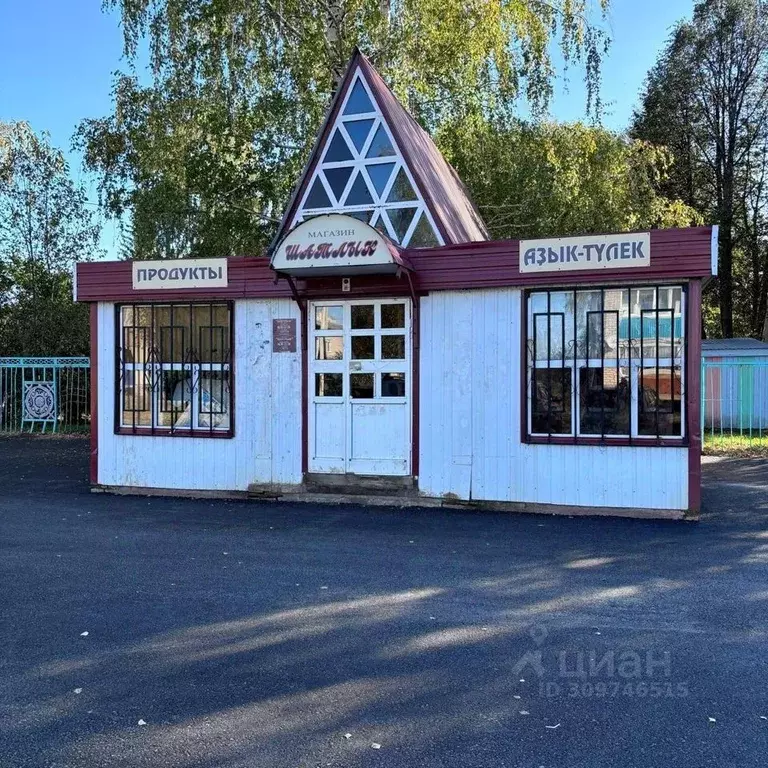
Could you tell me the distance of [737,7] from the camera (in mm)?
31734

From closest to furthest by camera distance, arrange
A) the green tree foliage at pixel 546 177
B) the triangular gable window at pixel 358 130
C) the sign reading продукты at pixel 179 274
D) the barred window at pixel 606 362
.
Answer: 1. the barred window at pixel 606 362
2. the sign reading продукты at pixel 179 274
3. the triangular gable window at pixel 358 130
4. the green tree foliage at pixel 546 177

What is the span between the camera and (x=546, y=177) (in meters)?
20.8

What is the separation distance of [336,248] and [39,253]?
18230mm

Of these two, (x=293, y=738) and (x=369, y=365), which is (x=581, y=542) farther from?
(x=293, y=738)

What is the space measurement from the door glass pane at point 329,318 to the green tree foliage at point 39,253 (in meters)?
15.0

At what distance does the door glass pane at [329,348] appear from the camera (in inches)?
391

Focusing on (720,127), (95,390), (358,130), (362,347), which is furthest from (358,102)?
(720,127)

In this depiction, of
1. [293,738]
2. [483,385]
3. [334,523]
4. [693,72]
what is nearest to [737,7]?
[693,72]

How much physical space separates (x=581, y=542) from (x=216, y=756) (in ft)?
16.3

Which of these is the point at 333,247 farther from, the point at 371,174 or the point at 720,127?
the point at 720,127

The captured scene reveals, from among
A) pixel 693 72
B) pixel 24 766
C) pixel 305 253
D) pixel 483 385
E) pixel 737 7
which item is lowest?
pixel 24 766

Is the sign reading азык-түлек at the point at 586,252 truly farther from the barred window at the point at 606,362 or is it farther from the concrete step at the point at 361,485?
the concrete step at the point at 361,485

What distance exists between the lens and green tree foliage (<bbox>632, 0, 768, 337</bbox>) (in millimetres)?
32562

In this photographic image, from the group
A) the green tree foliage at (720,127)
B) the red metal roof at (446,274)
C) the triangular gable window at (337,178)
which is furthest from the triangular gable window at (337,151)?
the green tree foliage at (720,127)
